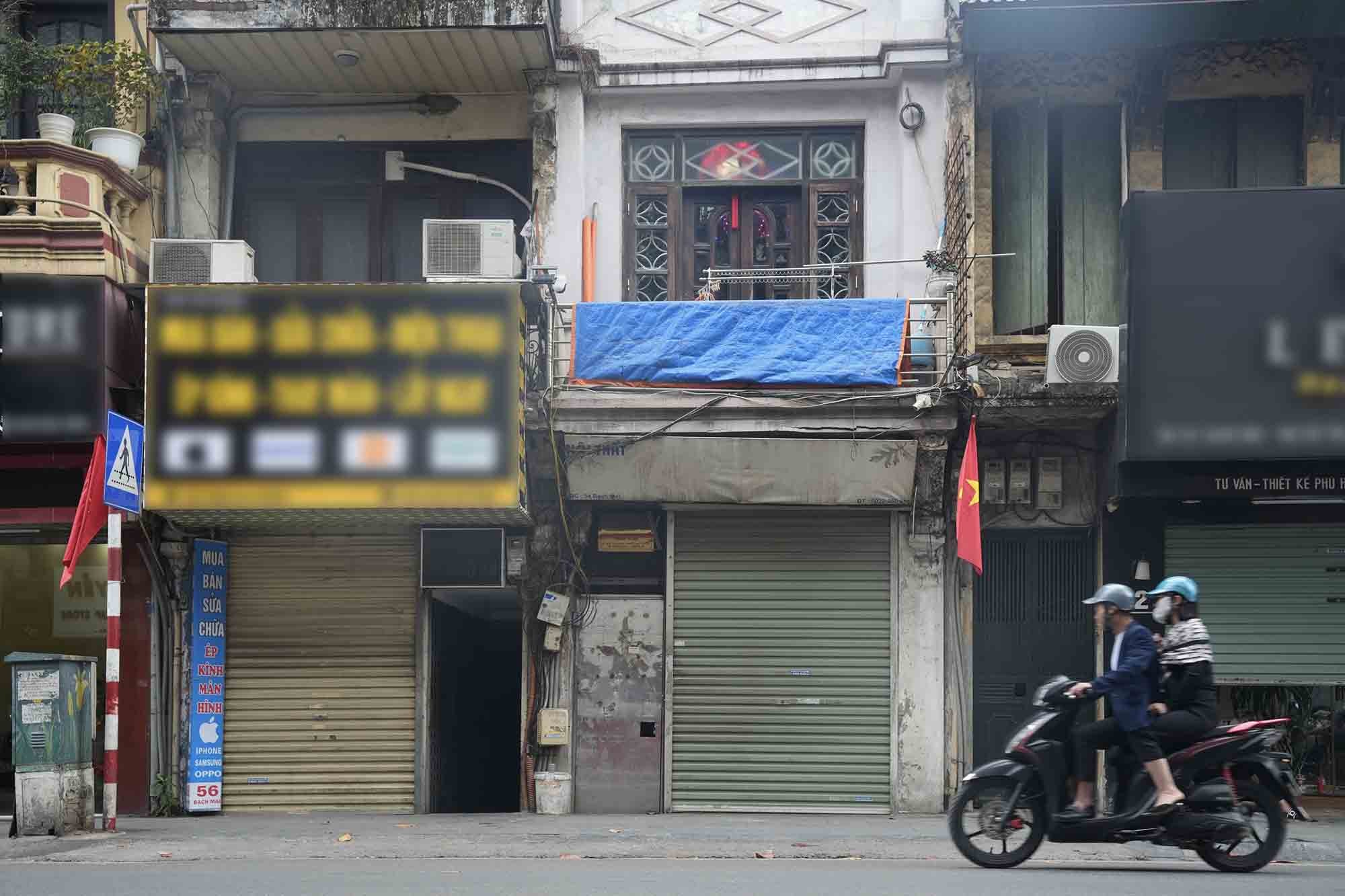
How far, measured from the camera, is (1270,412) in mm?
15344

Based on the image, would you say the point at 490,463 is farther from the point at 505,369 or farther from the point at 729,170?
the point at 729,170

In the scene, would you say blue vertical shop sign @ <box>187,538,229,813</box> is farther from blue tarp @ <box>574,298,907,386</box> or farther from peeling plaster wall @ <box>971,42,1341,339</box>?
peeling plaster wall @ <box>971,42,1341,339</box>

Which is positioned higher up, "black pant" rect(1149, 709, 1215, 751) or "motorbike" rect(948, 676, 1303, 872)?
"black pant" rect(1149, 709, 1215, 751)

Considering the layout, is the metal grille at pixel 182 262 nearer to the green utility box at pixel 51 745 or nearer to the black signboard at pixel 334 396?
the black signboard at pixel 334 396

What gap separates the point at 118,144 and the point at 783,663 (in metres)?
8.65

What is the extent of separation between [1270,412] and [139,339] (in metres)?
11.1

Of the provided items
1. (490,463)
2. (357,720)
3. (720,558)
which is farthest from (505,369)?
(357,720)

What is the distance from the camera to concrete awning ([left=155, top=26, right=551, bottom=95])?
16.6 meters

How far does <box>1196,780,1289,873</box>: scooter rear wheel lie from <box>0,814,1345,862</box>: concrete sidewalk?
106 centimetres

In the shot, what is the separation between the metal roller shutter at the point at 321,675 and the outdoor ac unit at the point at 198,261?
2.86m

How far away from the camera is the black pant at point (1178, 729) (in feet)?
33.9

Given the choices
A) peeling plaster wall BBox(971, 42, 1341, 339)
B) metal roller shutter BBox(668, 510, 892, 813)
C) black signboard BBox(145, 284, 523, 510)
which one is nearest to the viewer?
black signboard BBox(145, 284, 523, 510)

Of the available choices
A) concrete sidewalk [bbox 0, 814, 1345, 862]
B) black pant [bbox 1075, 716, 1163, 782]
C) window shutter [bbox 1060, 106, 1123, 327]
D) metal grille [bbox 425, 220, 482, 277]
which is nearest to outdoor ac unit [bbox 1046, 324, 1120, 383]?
window shutter [bbox 1060, 106, 1123, 327]

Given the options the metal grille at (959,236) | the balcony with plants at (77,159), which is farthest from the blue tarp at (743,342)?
the balcony with plants at (77,159)
